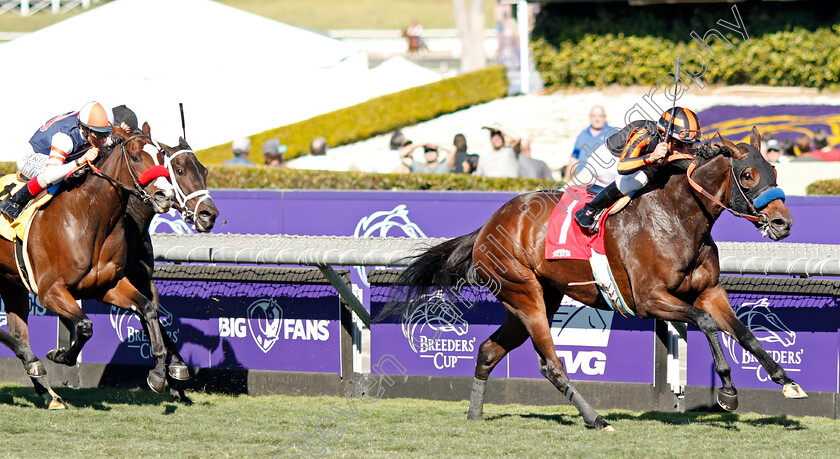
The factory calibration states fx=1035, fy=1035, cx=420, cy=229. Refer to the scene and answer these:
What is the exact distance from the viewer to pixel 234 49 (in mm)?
14797

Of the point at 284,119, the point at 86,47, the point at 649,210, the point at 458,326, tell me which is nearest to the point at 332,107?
the point at 284,119

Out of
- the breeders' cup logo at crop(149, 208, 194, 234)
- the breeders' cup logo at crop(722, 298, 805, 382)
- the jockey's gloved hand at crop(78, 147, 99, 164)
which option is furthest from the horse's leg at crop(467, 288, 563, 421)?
the breeders' cup logo at crop(149, 208, 194, 234)

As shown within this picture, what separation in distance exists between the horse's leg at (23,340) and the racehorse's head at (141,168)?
4.20 ft

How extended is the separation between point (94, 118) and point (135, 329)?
5.80 ft

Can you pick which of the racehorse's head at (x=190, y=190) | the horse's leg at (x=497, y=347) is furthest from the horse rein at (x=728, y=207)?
the racehorse's head at (x=190, y=190)

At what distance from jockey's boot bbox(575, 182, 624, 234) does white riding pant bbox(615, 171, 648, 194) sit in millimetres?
33

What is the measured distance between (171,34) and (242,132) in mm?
2265

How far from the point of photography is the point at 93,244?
6250 millimetres

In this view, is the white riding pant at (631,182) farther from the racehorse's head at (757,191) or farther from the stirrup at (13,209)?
the stirrup at (13,209)

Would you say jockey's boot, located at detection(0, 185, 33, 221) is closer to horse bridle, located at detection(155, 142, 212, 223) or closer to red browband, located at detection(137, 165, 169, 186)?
red browband, located at detection(137, 165, 169, 186)

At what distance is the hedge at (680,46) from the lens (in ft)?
57.9

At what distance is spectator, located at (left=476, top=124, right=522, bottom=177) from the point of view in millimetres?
10672

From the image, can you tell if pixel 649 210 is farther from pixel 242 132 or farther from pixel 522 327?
pixel 242 132

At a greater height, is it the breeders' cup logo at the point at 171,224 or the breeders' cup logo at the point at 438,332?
the breeders' cup logo at the point at 171,224
